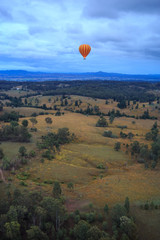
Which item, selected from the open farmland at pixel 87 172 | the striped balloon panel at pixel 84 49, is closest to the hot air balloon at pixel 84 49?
the striped balloon panel at pixel 84 49

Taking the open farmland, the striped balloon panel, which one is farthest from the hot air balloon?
the open farmland

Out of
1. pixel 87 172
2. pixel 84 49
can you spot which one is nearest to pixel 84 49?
pixel 84 49

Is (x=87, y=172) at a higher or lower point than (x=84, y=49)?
lower

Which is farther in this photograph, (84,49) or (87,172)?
(84,49)

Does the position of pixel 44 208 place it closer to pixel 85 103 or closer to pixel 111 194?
pixel 111 194

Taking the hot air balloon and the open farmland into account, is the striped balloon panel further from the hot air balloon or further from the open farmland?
the open farmland

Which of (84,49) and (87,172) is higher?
(84,49)

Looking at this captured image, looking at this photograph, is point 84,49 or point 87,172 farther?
point 84,49

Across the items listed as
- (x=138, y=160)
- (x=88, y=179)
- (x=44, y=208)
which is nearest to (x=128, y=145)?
(x=138, y=160)

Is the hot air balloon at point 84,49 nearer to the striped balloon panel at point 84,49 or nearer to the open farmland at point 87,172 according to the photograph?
the striped balloon panel at point 84,49

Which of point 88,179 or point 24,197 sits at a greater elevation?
point 24,197

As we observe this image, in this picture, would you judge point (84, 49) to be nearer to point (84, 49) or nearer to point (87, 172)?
point (84, 49)
